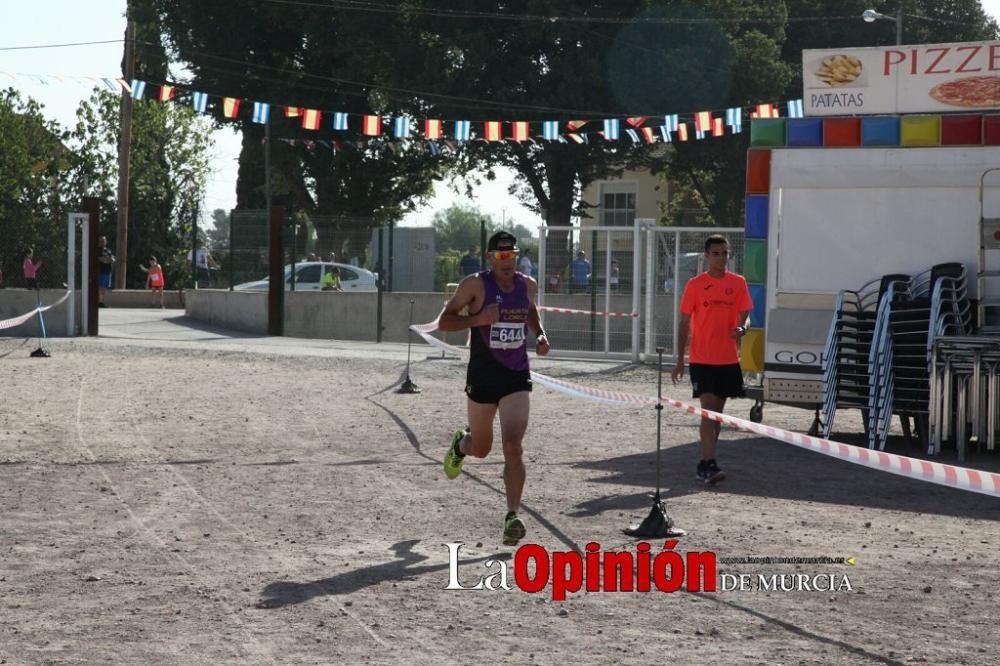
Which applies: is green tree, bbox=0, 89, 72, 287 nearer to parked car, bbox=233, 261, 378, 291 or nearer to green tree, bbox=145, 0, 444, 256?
green tree, bbox=145, 0, 444, 256

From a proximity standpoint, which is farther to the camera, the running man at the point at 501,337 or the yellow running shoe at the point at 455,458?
the yellow running shoe at the point at 455,458

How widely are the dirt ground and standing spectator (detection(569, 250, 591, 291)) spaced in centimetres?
852

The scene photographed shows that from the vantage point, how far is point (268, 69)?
154 feet

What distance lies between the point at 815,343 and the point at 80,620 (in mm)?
8682

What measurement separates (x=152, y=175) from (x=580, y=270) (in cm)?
2913

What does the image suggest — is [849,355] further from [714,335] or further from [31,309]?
[31,309]

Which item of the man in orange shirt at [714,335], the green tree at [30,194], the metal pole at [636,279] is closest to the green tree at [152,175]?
the green tree at [30,194]

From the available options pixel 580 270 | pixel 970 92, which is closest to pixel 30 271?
pixel 580 270

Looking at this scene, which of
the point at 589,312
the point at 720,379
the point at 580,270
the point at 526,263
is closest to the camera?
the point at 720,379


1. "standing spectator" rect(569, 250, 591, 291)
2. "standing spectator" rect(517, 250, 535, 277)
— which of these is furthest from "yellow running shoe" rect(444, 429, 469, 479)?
"standing spectator" rect(517, 250, 535, 277)

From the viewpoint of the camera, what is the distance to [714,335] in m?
10.9

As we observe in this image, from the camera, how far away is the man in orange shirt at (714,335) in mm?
10898

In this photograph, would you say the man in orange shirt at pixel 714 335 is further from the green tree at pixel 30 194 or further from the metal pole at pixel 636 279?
the green tree at pixel 30 194

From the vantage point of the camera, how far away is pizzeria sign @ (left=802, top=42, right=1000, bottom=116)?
13.2 metres
